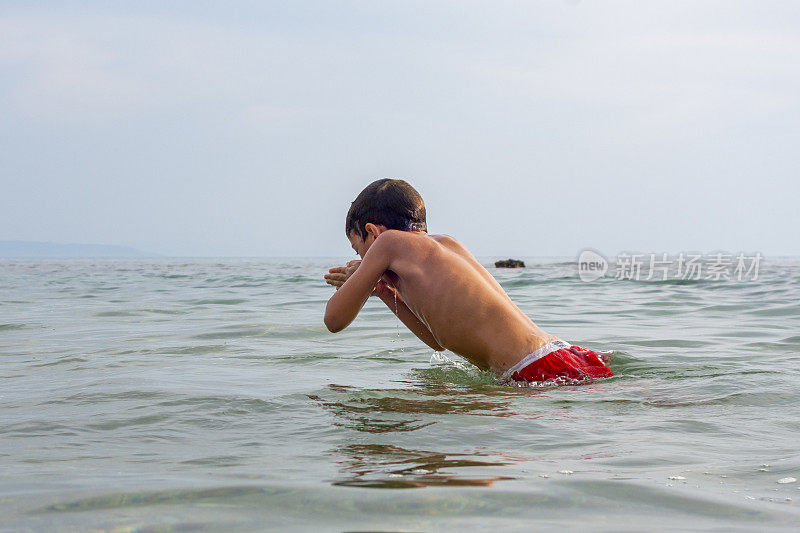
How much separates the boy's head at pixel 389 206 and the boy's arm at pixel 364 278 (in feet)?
0.52

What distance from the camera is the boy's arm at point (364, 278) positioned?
13.0 ft

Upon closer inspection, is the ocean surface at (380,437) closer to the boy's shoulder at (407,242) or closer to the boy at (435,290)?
the boy at (435,290)

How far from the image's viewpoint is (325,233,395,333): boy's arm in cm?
396

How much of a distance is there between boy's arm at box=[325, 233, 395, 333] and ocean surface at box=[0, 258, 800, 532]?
47 cm

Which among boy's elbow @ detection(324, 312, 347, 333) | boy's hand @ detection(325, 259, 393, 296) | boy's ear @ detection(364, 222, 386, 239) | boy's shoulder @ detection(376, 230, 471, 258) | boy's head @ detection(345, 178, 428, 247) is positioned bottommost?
boy's elbow @ detection(324, 312, 347, 333)

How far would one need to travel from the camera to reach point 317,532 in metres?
1.76

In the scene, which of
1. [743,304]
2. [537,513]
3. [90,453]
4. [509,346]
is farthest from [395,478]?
[743,304]

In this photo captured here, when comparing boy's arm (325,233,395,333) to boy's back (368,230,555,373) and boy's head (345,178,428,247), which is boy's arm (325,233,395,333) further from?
boy's head (345,178,428,247)

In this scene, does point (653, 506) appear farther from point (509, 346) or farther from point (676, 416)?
point (509, 346)

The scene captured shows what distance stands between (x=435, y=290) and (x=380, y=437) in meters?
1.32

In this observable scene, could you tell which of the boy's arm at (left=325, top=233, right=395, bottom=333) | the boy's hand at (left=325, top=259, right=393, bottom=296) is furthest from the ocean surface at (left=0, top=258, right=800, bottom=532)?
the boy's hand at (left=325, top=259, right=393, bottom=296)

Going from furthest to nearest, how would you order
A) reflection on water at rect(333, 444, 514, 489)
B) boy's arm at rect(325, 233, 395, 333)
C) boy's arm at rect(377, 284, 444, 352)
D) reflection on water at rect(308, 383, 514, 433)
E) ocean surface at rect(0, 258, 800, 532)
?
boy's arm at rect(377, 284, 444, 352) → boy's arm at rect(325, 233, 395, 333) → reflection on water at rect(308, 383, 514, 433) → reflection on water at rect(333, 444, 514, 489) → ocean surface at rect(0, 258, 800, 532)

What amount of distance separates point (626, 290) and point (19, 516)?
42.0ft

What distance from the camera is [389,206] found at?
4.08 metres
